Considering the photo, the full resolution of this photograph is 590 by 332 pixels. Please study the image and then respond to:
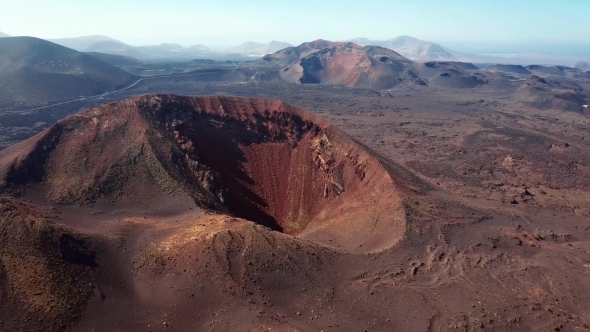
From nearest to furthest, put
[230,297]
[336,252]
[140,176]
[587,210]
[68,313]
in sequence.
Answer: [68,313], [230,297], [336,252], [140,176], [587,210]

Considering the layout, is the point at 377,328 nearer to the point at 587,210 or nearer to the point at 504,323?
the point at 504,323

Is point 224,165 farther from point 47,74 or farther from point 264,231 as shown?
point 47,74

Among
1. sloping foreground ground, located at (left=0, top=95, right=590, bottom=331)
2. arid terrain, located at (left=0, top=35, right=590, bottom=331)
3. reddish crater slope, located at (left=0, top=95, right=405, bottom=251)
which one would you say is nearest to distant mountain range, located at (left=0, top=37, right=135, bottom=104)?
reddish crater slope, located at (left=0, top=95, right=405, bottom=251)

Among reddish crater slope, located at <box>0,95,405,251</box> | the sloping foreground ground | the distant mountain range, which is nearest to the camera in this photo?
the sloping foreground ground

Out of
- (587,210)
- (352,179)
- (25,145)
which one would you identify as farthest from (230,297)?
(587,210)

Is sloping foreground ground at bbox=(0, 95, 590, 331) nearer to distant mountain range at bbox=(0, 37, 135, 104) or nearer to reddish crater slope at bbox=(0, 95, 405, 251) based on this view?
reddish crater slope at bbox=(0, 95, 405, 251)

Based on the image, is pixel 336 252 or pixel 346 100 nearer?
pixel 336 252

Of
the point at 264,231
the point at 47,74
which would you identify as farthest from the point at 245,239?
the point at 47,74
